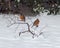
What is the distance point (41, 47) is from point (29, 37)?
0.33 m

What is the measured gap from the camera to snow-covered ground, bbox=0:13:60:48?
2771 millimetres

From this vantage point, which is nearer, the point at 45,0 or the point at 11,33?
the point at 11,33

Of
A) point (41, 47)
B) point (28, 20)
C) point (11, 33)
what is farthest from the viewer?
point (28, 20)

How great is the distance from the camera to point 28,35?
10.0ft

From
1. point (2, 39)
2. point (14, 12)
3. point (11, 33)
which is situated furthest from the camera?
point (14, 12)

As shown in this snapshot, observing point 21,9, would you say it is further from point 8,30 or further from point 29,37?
point 29,37

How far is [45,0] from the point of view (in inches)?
173

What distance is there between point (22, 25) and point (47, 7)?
1018 millimetres

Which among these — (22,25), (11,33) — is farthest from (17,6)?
(11,33)

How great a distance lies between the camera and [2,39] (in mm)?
2930

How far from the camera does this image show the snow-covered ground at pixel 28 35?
2.77m

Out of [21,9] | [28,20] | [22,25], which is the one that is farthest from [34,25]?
[21,9]

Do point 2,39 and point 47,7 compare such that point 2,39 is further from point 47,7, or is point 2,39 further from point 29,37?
point 47,7

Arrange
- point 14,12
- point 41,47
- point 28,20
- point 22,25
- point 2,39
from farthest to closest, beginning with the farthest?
point 14,12, point 28,20, point 22,25, point 2,39, point 41,47
